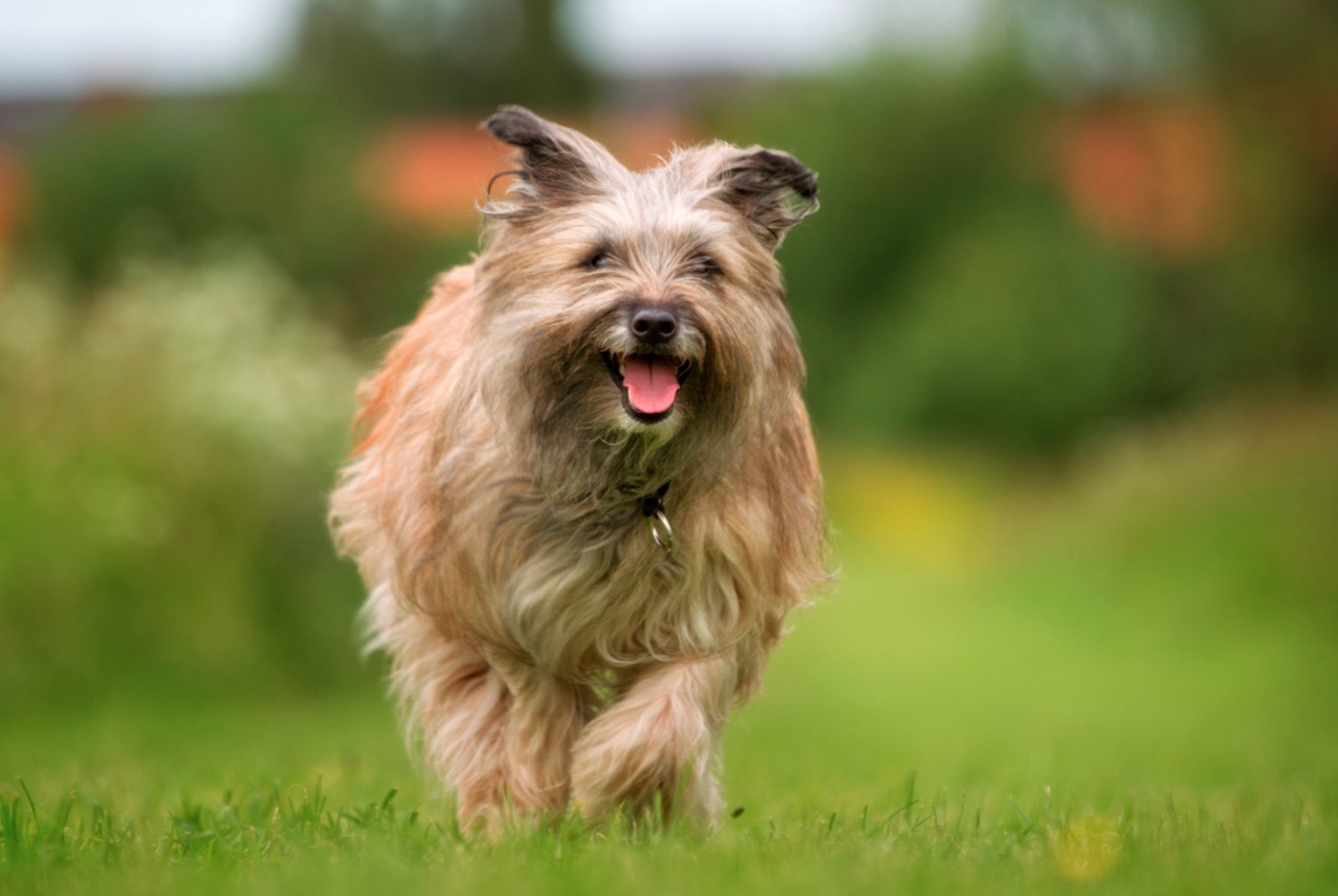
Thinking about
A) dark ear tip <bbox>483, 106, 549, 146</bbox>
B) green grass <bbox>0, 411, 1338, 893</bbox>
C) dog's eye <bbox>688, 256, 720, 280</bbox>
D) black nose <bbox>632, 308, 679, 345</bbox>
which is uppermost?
dark ear tip <bbox>483, 106, 549, 146</bbox>

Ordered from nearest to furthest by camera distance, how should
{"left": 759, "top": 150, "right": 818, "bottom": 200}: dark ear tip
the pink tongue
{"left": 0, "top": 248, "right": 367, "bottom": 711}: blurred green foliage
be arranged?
the pink tongue → {"left": 759, "top": 150, "right": 818, "bottom": 200}: dark ear tip → {"left": 0, "top": 248, "right": 367, "bottom": 711}: blurred green foliage

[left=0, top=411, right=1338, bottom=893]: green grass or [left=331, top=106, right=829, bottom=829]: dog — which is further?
[left=331, top=106, right=829, bottom=829]: dog

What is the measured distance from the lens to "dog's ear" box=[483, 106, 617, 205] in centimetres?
496

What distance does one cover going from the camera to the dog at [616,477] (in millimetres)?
4793

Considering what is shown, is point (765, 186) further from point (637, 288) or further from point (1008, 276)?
point (1008, 276)

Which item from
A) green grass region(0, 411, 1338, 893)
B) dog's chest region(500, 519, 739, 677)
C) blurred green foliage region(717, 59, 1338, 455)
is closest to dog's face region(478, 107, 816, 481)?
dog's chest region(500, 519, 739, 677)

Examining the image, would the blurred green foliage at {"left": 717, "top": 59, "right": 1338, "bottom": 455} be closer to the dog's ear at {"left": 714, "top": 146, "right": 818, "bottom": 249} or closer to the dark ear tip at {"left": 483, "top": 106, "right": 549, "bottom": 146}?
the dog's ear at {"left": 714, "top": 146, "right": 818, "bottom": 249}

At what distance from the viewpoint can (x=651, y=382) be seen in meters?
4.75

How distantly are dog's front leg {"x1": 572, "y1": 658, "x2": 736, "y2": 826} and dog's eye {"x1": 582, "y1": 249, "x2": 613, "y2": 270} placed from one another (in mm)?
1109

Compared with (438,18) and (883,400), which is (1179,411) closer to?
(883,400)

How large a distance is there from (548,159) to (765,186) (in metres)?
0.60

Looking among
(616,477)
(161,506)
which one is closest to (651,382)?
(616,477)

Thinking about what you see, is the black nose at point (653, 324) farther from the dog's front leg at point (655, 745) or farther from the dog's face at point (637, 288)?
the dog's front leg at point (655, 745)

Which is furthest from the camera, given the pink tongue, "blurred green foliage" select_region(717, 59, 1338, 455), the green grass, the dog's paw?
"blurred green foliage" select_region(717, 59, 1338, 455)
